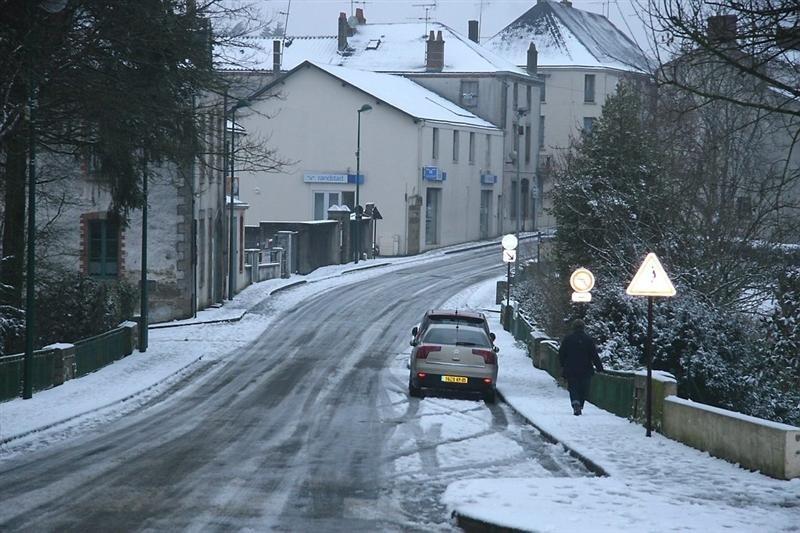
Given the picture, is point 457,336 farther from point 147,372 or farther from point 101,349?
point 101,349

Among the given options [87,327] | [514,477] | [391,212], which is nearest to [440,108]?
[391,212]

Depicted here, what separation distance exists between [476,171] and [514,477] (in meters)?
60.1

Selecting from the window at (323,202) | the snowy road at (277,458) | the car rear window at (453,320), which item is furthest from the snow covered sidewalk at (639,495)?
the window at (323,202)

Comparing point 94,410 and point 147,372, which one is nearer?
point 94,410

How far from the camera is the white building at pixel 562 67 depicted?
301ft

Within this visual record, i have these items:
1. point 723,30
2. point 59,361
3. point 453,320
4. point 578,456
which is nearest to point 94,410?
→ point 59,361

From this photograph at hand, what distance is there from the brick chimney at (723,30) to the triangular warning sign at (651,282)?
14.7ft

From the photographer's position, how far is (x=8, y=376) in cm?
2166

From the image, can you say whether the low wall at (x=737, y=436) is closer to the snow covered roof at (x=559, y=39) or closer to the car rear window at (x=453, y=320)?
the car rear window at (x=453, y=320)

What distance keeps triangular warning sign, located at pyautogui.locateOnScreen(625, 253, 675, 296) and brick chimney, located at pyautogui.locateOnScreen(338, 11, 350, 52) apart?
2789 inches

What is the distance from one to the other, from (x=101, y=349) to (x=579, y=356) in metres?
12.5

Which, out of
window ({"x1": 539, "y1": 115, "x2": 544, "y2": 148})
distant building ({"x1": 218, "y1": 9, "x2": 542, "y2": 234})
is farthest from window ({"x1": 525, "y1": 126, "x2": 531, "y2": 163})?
window ({"x1": 539, "y1": 115, "x2": 544, "y2": 148})

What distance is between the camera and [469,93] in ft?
255

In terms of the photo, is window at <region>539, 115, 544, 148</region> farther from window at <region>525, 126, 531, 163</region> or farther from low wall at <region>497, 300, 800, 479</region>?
low wall at <region>497, 300, 800, 479</region>
